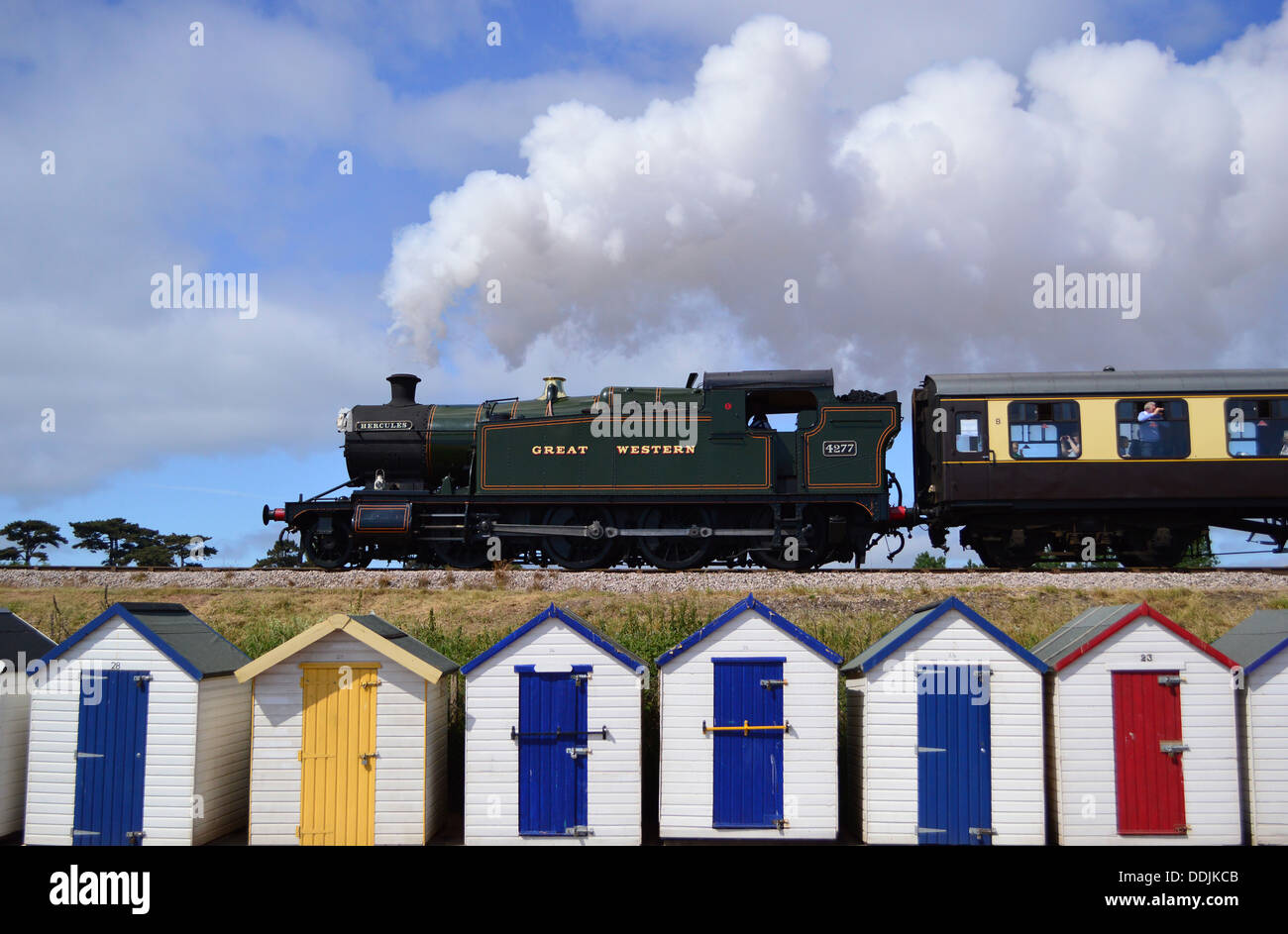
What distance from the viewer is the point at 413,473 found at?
22.3 m

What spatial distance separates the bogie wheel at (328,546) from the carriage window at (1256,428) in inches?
717

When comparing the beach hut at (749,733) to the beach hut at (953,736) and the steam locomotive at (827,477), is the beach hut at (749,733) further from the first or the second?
the steam locomotive at (827,477)

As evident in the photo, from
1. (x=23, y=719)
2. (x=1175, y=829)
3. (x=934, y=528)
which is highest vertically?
(x=934, y=528)

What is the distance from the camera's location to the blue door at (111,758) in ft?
33.0

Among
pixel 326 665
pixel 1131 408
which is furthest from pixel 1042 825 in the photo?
pixel 1131 408

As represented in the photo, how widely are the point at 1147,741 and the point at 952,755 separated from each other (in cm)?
198

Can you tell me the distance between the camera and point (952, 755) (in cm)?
993

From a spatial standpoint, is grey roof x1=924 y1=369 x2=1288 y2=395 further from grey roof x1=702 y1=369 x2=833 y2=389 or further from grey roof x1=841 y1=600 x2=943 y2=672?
grey roof x1=841 y1=600 x2=943 y2=672

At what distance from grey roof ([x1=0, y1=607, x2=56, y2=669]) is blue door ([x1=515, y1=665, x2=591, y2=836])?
566 centimetres

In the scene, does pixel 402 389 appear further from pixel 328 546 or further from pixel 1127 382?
pixel 1127 382

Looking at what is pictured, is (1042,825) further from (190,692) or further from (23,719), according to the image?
(23,719)

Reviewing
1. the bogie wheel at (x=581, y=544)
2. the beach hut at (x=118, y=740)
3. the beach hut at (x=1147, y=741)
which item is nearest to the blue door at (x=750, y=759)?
the beach hut at (x=1147, y=741)

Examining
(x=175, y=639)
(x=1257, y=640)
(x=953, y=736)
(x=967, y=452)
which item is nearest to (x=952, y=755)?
(x=953, y=736)

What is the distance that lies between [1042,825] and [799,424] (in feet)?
37.6
